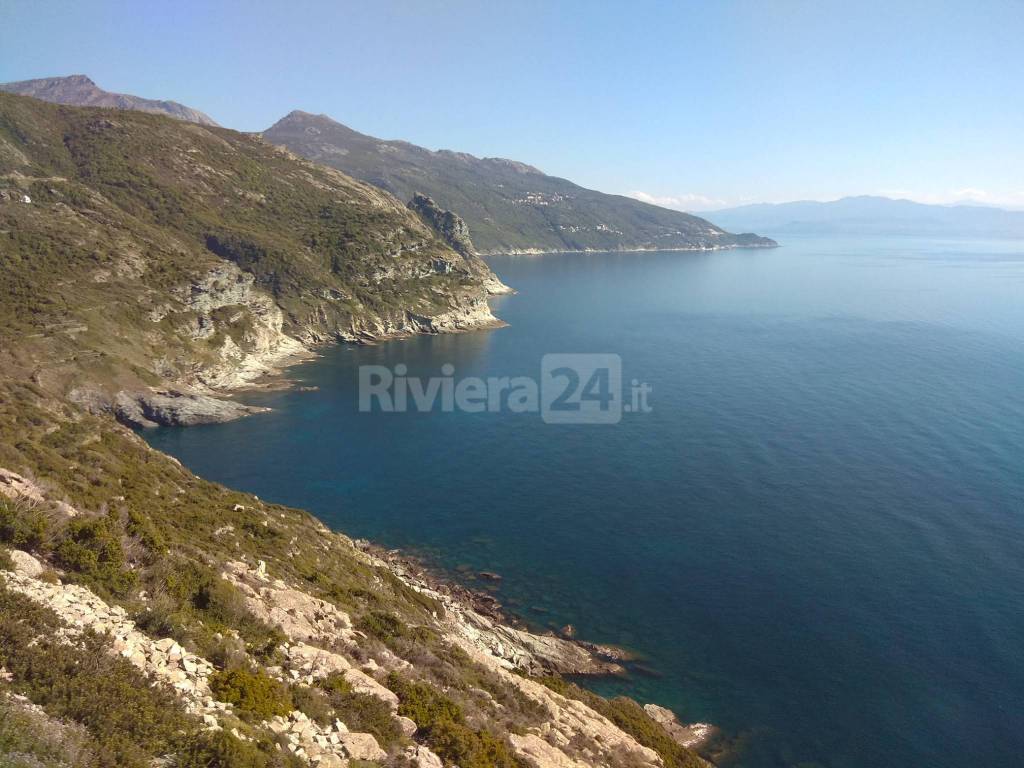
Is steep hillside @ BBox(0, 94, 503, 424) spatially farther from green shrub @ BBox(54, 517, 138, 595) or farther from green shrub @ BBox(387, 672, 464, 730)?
green shrub @ BBox(387, 672, 464, 730)

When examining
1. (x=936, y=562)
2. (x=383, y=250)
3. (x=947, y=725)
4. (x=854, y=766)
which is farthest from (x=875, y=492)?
(x=383, y=250)

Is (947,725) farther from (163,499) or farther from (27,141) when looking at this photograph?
(27,141)

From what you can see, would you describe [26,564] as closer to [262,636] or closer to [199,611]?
[199,611]

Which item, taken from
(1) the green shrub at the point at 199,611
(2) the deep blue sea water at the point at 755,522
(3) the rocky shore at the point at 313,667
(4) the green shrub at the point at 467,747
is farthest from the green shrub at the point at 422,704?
(2) the deep blue sea water at the point at 755,522

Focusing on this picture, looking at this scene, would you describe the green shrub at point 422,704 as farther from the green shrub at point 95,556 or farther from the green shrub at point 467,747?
the green shrub at point 95,556

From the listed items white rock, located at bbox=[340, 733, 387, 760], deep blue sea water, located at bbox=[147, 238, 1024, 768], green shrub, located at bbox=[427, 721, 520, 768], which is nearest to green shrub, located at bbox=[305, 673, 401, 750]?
white rock, located at bbox=[340, 733, 387, 760]
